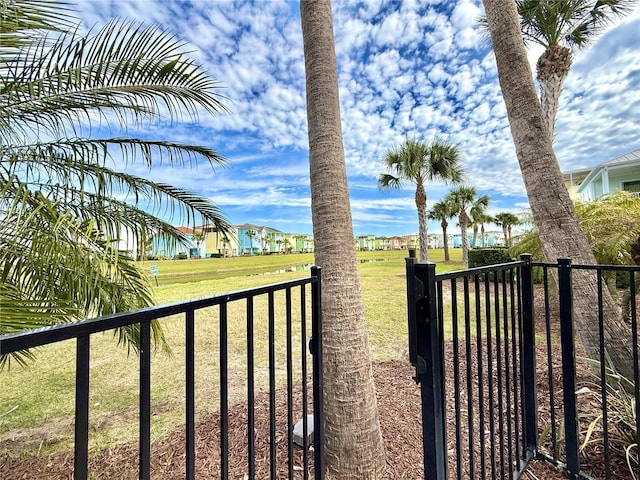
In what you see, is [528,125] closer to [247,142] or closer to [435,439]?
[435,439]

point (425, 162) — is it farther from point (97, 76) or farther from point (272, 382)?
point (272, 382)

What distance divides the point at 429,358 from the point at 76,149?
342 cm

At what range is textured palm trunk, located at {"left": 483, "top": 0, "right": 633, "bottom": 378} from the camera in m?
2.50

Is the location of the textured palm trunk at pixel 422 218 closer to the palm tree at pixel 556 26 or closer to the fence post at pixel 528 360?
the palm tree at pixel 556 26

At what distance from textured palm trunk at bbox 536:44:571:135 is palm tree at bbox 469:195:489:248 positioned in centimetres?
1055

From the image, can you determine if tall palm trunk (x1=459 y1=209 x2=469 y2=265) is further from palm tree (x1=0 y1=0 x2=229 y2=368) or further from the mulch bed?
palm tree (x1=0 y1=0 x2=229 y2=368)

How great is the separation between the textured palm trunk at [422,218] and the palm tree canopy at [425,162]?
0.39m

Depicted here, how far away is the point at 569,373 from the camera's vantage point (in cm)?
180

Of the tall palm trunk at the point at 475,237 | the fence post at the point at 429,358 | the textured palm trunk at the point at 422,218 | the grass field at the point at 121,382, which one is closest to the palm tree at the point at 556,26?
the grass field at the point at 121,382

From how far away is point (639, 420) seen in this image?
164cm

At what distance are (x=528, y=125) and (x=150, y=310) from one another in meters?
3.19

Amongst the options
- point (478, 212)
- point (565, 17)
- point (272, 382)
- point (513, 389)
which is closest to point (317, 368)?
point (272, 382)

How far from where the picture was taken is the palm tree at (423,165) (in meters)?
11.4

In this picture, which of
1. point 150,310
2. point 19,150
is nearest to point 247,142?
point 19,150
